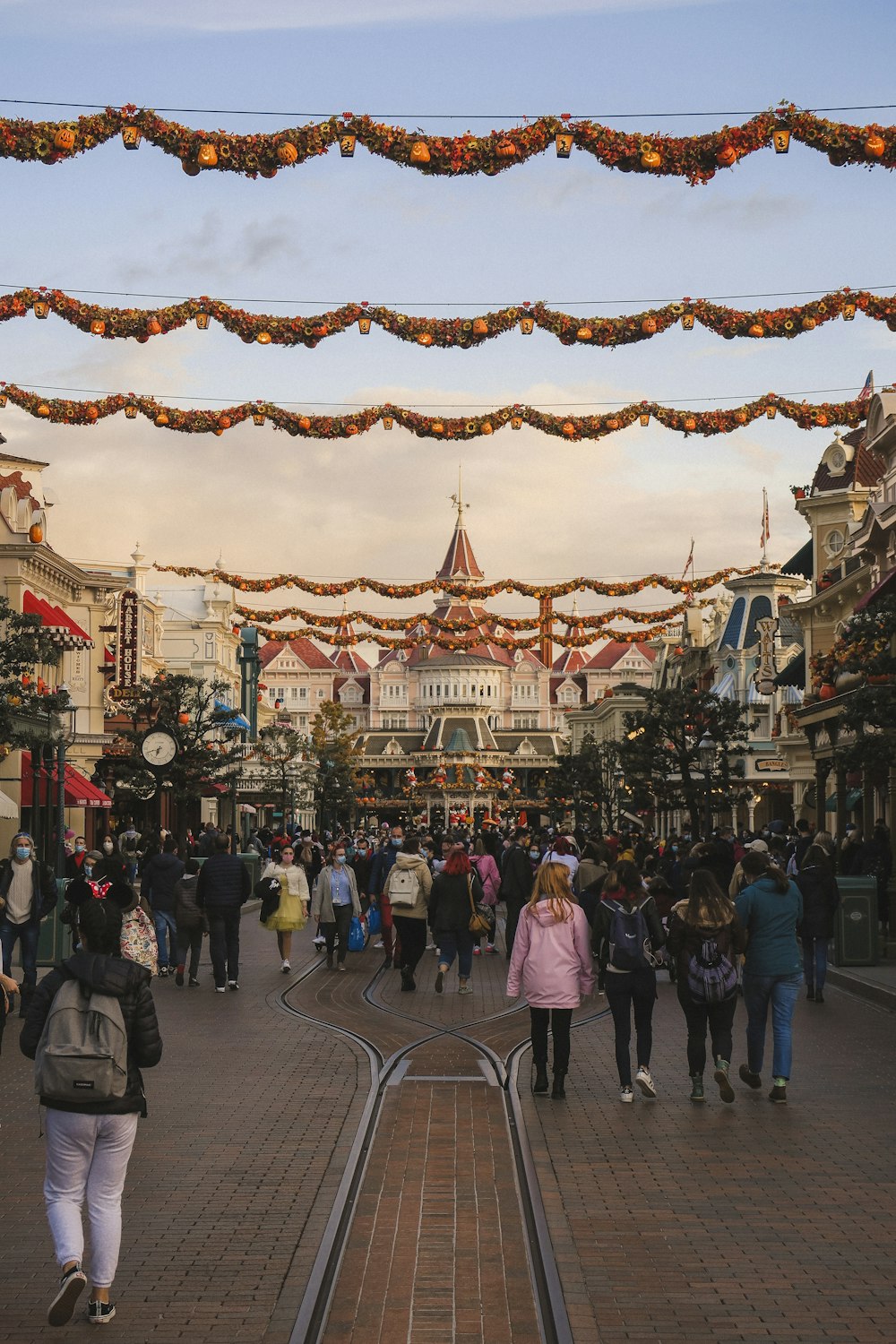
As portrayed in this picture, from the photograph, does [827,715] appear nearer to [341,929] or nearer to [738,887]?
[341,929]

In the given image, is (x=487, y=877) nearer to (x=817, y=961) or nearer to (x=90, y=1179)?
(x=817, y=961)

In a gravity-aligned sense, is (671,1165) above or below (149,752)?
below

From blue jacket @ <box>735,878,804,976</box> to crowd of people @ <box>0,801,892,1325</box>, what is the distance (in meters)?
0.01

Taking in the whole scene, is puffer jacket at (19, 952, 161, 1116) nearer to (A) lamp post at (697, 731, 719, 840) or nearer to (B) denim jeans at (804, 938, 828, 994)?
(B) denim jeans at (804, 938, 828, 994)

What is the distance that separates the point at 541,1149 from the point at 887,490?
87.3 ft

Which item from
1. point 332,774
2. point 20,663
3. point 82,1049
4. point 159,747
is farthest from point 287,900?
point 332,774

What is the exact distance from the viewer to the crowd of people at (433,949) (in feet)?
21.5

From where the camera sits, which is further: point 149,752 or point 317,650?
point 317,650

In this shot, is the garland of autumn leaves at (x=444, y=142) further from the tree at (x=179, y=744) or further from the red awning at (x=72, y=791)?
the red awning at (x=72, y=791)

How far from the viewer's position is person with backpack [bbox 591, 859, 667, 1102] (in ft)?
38.9

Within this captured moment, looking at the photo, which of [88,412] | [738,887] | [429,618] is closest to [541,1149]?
[738,887]

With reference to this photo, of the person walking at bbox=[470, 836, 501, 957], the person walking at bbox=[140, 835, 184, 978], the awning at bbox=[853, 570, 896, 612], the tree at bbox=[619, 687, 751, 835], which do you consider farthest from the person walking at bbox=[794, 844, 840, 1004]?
the tree at bbox=[619, 687, 751, 835]

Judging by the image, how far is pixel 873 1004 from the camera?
58.9 feet

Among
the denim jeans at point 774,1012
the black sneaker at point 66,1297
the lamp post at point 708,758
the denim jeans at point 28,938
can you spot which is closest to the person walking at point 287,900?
the denim jeans at point 28,938
